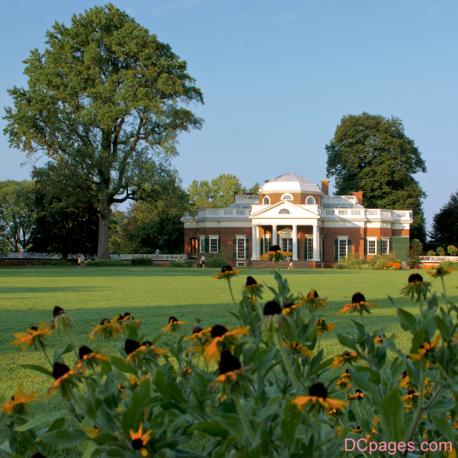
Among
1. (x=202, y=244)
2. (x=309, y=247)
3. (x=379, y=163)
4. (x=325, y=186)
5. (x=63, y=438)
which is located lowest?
(x=63, y=438)

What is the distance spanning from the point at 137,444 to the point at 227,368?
31cm

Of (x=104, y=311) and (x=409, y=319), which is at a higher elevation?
(x=409, y=319)

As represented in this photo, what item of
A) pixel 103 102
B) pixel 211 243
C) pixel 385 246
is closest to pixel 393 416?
pixel 103 102

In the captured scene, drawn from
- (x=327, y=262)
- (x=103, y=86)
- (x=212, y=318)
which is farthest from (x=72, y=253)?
(x=212, y=318)

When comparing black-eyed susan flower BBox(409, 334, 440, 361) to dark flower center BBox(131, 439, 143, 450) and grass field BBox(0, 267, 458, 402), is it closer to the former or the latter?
dark flower center BBox(131, 439, 143, 450)

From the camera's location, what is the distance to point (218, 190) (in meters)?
91.2

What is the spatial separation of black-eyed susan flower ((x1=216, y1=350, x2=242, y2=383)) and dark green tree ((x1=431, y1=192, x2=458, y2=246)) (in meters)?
69.4

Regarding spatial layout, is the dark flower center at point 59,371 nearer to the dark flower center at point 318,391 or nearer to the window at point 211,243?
the dark flower center at point 318,391

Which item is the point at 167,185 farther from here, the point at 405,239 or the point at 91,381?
the point at 91,381

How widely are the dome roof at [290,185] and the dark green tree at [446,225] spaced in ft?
48.4

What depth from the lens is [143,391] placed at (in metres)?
Result: 1.72

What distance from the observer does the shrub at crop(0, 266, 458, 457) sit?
177cm

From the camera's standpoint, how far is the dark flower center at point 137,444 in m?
1.72

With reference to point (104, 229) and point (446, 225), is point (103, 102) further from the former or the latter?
point (446, 225)
